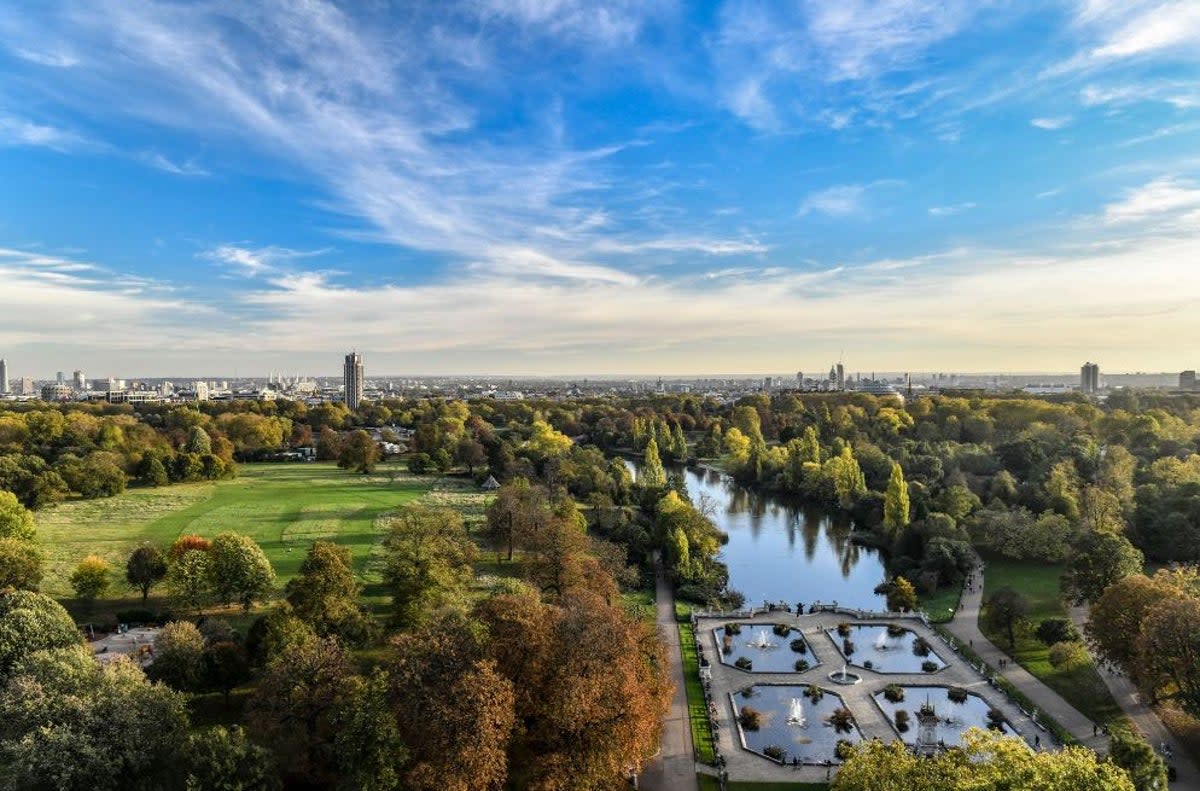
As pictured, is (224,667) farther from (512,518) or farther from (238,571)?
(512,518)

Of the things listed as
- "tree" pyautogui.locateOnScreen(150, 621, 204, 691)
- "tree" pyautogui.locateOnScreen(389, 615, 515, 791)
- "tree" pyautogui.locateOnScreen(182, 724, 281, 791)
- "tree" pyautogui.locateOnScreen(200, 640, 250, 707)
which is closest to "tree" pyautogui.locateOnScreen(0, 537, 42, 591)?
"tree" pyautogui.locateOnScreen(150, 621, 204, 691)

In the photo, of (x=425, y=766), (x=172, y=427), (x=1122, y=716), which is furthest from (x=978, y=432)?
(x=172, y=427)

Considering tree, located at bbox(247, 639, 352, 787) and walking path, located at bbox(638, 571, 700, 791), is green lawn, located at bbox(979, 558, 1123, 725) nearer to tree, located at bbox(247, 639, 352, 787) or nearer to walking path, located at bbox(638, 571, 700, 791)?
walking path, located at bbox(638, 571, 700, 791)

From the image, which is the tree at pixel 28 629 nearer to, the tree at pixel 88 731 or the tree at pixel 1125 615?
the tree at pixel 88 731

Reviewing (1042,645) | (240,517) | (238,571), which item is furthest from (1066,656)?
(240,517)

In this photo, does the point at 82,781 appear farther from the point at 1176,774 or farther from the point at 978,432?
the point at 978,432

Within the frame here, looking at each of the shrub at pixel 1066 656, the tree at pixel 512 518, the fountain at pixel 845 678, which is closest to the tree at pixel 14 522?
the tree at pixel 512 518
